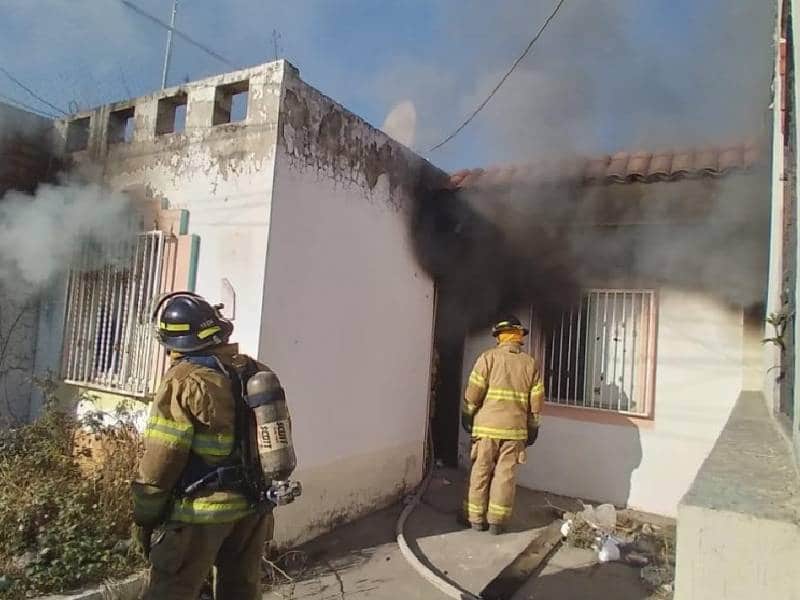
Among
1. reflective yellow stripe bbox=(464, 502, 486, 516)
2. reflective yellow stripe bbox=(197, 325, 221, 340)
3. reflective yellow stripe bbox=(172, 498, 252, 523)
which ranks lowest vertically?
reflective yellow stripe bbox=(464, 502, 486, 516)

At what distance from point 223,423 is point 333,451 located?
2.54 m

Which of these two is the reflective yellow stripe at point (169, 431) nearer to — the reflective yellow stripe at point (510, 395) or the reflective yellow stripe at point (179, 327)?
the reflective yellow stripe at point (179, 327)

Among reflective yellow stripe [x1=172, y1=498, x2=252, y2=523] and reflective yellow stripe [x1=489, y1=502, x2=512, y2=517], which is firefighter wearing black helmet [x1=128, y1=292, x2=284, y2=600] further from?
reflective yellow stripe [x1=489, y1=502, x2=512, y2=517]

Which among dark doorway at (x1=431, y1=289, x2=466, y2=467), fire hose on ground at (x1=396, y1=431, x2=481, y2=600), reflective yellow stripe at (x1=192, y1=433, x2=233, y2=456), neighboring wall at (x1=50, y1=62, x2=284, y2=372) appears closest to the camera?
reflective yellow stripe at (x1=192, y1=433, x2=233, y2=456)

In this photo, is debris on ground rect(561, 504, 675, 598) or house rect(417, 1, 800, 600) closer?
debris on ground rect(561, 504, 675, 598)

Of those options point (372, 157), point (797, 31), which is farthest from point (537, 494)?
point (797, 31)

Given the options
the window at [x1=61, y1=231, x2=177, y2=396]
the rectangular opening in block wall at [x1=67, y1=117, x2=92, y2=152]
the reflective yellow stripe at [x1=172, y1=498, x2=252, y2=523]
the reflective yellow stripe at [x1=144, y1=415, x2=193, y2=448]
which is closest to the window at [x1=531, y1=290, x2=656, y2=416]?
the window at [x1=61, y1=231, x2=177, y2=396]

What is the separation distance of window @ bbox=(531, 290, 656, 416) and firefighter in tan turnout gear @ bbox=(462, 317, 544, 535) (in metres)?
1.15

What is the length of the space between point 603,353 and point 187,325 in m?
4.96

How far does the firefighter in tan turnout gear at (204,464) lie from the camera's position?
2.76m

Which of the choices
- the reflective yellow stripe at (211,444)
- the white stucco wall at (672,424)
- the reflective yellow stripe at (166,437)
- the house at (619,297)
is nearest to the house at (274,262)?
the house at (619,297)

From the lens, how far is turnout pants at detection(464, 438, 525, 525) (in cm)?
545

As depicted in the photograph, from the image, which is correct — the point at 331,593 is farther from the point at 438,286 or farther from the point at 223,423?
the point at 438,286

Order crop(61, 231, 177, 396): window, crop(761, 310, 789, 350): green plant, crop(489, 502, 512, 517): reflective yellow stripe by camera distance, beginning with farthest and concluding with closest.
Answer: crop(489, 502, 512, 517): reflective yellow stripe, crop(61, 231, 177, 396): window, crop(761, 310, 789, 350): green plant
